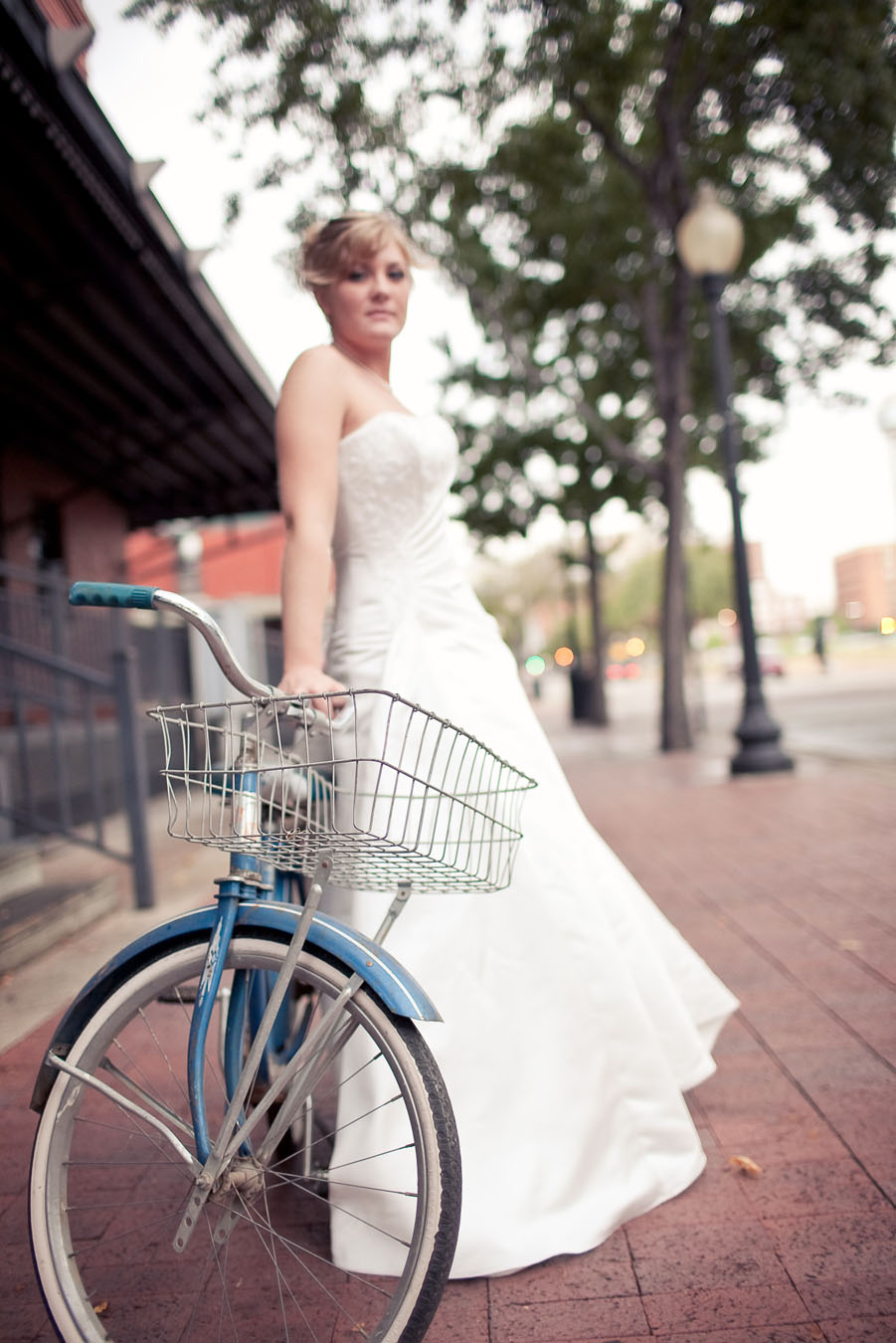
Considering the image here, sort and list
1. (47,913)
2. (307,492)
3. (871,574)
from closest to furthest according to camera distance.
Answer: (307,492) → (47,913) → (871,574)

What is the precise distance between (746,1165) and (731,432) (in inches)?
354

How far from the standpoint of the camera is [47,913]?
14.9 ft

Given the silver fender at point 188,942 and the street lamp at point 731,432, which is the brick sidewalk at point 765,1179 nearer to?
the silver fender at point 188,942

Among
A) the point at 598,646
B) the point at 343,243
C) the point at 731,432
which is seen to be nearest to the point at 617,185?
the point at 731,432

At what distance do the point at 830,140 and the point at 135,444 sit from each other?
25.5ft

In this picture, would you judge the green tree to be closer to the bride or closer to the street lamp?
the street lamp

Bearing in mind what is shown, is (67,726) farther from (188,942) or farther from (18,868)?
(188,942)

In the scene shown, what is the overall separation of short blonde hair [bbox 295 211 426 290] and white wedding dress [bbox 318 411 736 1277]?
0.37 meters

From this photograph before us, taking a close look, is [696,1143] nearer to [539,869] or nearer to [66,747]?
[539,869]

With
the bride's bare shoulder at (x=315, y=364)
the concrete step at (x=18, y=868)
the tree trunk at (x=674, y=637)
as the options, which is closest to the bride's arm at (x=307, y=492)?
the bride's bare shoulder at (x=315, y=364)

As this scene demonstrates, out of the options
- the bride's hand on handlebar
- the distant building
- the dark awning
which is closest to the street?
the distant building

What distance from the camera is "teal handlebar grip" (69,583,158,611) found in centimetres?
156

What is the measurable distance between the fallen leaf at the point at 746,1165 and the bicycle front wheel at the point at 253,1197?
84 centimetres

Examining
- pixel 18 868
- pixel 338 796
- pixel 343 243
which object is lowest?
pixel 18 868
